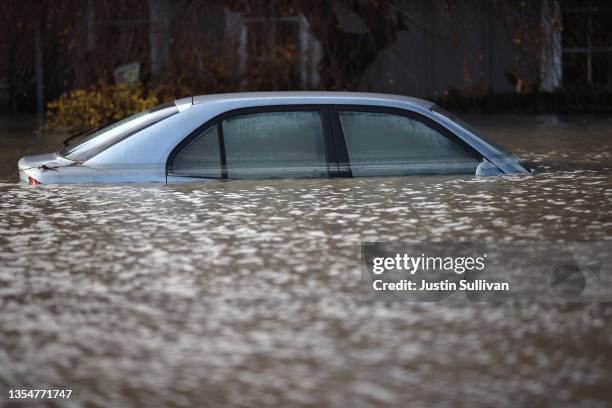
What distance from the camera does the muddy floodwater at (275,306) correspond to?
5105mm

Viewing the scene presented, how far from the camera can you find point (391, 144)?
9852 mm

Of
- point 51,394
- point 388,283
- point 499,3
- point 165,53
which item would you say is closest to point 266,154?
point 388,283

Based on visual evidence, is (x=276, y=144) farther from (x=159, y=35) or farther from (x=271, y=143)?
(x=159, y=35)

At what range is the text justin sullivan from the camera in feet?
22.8

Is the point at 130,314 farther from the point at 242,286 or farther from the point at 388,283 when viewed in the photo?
the point at 388,283

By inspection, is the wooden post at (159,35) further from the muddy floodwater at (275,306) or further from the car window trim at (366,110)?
the car window trim at (366,110)

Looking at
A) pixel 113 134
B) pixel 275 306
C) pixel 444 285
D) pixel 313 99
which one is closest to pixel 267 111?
pixel 313 99

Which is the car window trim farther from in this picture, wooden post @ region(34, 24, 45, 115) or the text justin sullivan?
wooden post @ region(34, 24, 45, 115)

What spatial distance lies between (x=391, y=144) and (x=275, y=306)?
360 cm

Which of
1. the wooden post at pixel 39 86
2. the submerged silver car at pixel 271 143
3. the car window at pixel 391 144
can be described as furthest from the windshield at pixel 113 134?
the wooden post at pixel 39 86

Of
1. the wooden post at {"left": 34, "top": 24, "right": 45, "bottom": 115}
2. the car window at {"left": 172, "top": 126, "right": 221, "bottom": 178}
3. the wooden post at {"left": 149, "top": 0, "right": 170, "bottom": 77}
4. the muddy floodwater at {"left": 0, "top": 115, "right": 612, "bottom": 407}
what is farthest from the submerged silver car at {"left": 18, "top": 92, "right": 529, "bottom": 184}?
the wooden post at {"left": 34, "top": 24, "right": 45, "bottom": 115}

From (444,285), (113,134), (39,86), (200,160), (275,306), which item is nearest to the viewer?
(275,306)

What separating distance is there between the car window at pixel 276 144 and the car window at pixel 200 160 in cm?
8

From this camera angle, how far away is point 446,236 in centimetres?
Answer: 846
